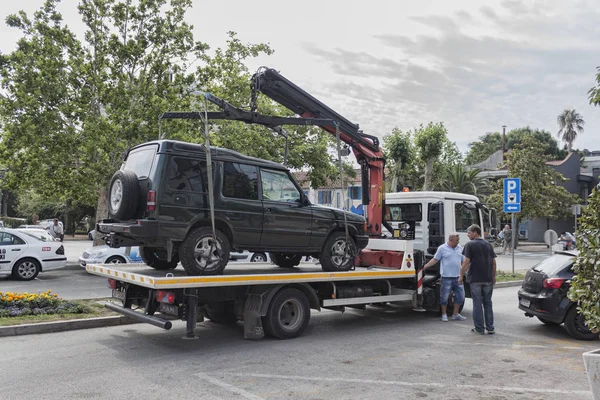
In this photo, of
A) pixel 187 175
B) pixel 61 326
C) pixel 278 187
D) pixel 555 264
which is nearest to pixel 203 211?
pixel 187 175

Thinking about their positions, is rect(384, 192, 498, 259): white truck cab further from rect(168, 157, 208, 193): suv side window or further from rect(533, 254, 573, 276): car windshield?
rect(168, 157, 208, 193): suv side window

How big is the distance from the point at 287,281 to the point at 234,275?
852 mm

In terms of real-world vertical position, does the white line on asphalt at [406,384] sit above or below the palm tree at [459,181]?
below

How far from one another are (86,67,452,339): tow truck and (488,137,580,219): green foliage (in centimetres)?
2706

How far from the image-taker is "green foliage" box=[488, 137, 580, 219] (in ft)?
116

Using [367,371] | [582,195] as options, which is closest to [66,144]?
[367,371]

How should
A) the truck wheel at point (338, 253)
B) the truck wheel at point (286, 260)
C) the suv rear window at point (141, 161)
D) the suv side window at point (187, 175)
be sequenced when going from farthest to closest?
the truck wheel at point (286, 260)
the truck wheel at point (338, 253)
the suv rear window at point (141, 161)
the suv side window at point (187, 175)

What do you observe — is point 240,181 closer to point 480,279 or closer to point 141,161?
point 141,161

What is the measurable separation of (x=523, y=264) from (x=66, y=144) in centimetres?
1956

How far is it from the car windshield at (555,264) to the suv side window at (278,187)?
14.4 ft

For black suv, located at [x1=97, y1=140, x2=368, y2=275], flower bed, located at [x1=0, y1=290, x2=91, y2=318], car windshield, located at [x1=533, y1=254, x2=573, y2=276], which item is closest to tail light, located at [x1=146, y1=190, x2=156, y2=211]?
black suv, located at [x1=97, y1=140, x2=368, y2=275]

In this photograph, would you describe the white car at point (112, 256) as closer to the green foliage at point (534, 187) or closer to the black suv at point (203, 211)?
the black suv at point (203, 211)

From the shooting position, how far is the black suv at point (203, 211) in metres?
7.30

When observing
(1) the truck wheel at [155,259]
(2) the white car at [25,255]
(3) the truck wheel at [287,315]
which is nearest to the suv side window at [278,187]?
(3) the truck wheel at [287,315]
